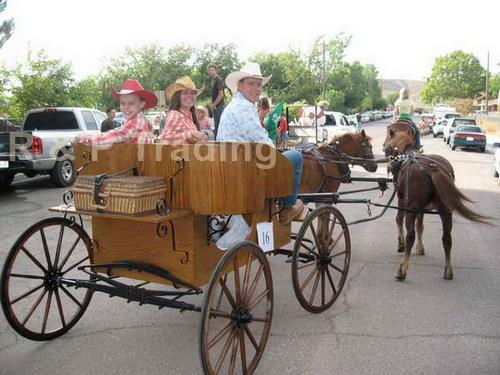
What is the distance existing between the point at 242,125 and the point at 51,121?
1064 cm

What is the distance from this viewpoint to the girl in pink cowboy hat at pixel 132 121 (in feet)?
13.9

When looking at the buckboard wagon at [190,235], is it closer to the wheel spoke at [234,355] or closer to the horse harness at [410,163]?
the wheel spoke at [234,355]

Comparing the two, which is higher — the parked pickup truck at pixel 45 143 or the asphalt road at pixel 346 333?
the parked pickup truck at pixel 45 143

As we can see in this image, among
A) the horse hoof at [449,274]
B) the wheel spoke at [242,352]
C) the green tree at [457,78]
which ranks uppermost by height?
the green tree at [457,78]

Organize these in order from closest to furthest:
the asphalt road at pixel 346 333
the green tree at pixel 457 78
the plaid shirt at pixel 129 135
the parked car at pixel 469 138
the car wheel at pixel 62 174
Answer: the asphalt road at pixel 346 333
the plaid shirt at pixel 129 135
the car wheel at pixel 62 174
the parked car at pixel 469 138
the green tree at pixel 457 78

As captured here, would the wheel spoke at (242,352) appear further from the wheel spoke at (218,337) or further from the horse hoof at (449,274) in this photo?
the horse hoof at (449,274)

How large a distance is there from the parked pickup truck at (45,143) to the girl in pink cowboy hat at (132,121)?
27.7ft

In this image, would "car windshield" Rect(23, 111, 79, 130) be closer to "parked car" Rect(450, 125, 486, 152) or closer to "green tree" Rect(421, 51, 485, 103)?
"parked car" Rect(450, 125, 486, 152)

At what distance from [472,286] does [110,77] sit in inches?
1957

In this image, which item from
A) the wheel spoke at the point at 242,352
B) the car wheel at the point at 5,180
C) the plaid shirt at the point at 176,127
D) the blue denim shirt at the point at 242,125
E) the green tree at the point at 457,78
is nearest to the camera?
the wheel spoke at the point at 242,352

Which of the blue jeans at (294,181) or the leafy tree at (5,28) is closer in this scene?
the blue jeans at (294,181)

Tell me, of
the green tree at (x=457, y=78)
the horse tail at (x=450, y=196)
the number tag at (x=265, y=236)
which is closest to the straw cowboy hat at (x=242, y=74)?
the number tag at (x=265, y=236)

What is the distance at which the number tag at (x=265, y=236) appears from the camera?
4.24m

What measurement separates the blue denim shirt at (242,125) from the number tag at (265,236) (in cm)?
72
